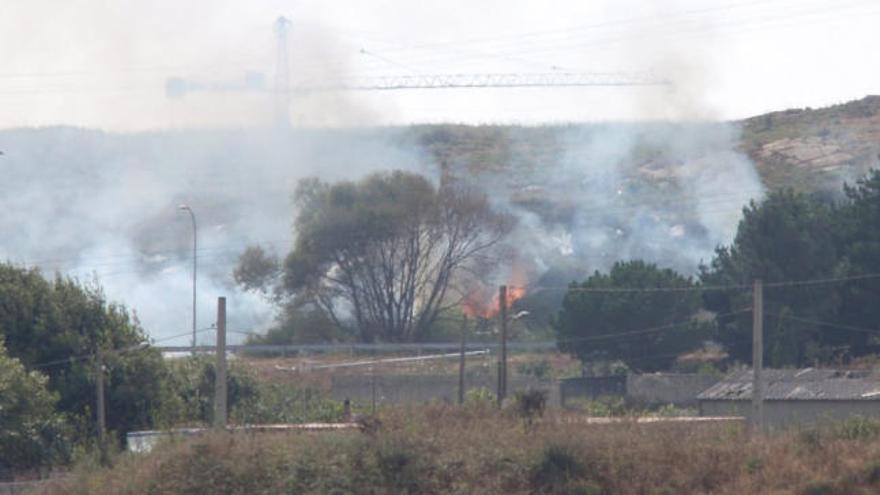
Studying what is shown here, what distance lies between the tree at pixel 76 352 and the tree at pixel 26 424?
9.44 feet

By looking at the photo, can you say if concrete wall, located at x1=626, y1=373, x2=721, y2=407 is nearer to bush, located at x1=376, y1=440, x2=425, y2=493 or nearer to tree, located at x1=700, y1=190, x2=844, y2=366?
tree, located at x1=700, y1=190, x2=844, y2=366

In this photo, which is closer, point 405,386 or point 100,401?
point 100,401

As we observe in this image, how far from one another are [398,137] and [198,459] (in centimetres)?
9144

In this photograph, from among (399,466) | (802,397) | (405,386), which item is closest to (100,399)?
(399,466)

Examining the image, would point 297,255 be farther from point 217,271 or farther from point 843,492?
point 843,492

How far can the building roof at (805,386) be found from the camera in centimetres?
4394

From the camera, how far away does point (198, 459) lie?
105 feet

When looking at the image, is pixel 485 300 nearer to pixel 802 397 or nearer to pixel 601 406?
pixel 601 406

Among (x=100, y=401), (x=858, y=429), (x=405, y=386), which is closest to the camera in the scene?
(x=858, y=429)

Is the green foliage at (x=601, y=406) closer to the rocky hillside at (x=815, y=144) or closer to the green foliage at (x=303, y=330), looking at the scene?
the green foliage at (x=303, y=330)

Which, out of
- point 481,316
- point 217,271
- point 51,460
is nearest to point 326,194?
point 481,316

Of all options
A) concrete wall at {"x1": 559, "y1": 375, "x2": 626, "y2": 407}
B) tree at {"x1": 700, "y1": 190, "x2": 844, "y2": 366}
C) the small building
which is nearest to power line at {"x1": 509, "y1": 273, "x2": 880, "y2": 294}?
tree at {"x1": 700, "y1": 190, "x2": 844, "y2": 366}

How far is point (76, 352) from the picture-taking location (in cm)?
4403

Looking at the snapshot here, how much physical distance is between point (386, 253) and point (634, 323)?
19.1m
